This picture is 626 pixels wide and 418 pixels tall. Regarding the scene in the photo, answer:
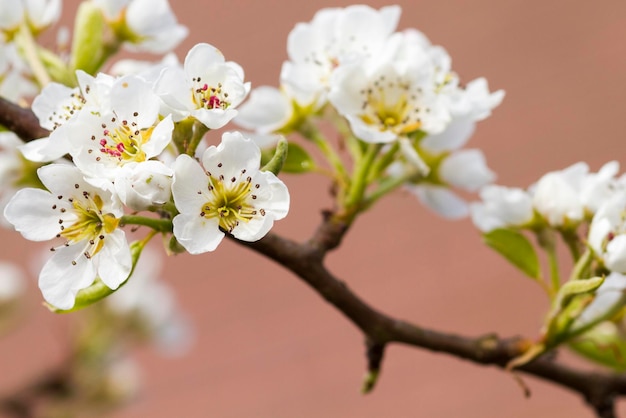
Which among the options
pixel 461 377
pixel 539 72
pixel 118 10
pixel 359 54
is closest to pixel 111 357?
pixel 118 10

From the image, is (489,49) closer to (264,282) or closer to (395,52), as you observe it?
(264,282)

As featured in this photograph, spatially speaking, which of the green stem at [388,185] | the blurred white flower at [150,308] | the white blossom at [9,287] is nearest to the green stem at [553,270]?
the green stem at [388,185]

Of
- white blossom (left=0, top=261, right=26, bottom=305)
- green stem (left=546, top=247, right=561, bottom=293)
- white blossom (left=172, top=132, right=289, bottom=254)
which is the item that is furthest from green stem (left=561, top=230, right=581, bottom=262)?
white blossom (left=0, top=261, right=26, bottom=305)

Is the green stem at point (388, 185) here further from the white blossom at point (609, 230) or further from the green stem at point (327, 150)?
the white blossom at point (609, 230)

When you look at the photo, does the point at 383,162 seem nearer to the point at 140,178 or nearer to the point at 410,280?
the point at 140,178

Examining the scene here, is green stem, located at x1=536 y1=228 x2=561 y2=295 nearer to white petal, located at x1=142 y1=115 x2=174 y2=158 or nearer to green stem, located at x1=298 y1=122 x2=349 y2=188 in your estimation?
green stem, located at x1=298 y1=122 x2=349 y2=188

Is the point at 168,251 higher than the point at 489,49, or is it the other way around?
the point at 168,251
